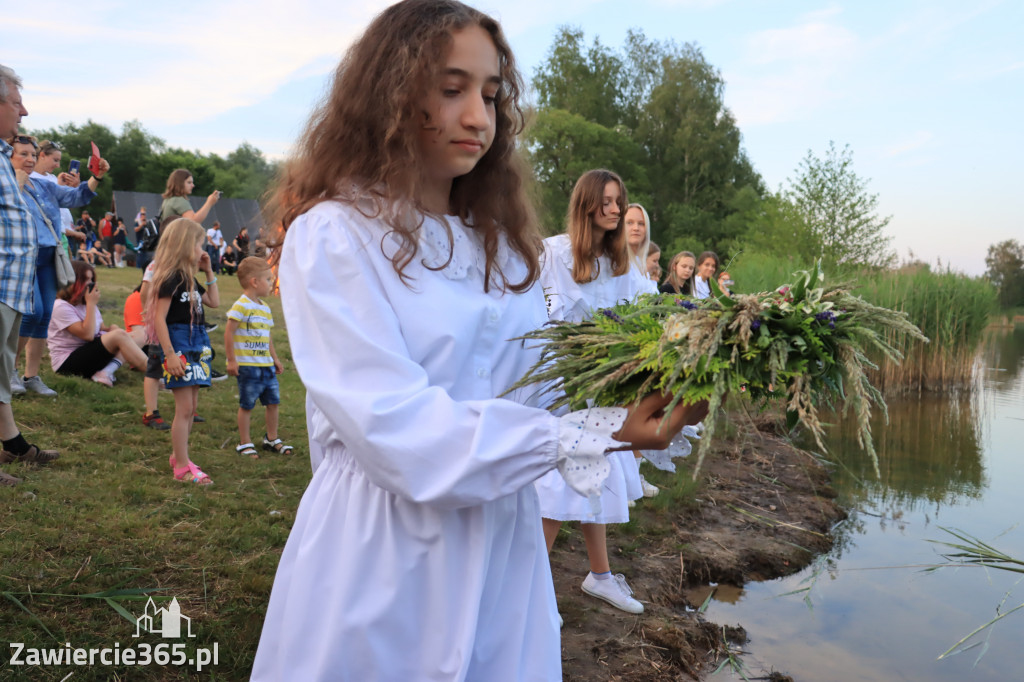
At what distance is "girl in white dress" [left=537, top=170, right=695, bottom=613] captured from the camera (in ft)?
14.3

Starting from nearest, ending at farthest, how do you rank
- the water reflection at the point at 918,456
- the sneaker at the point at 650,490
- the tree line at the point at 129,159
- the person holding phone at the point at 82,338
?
the sneaker at the point at 650,490
the person holding phone at the point at 82,338
the water reflection at the point at 918,456
the tree line at the point at 129,159

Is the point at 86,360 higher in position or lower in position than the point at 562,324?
lower

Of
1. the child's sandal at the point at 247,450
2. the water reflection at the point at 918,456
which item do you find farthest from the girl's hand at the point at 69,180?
the water reflection at the point at 918,456

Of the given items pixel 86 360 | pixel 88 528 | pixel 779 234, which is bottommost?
pixel 88 528

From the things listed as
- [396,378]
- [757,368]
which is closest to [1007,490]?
[757,368]

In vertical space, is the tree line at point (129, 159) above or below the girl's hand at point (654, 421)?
above

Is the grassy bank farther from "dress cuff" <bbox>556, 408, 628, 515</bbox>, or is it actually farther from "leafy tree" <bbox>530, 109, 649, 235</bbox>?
"leafy tree" <bbox>530, 109, 649, 235</bbox>

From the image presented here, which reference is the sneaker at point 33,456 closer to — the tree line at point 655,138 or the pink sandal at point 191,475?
the pink sandal at point 191,475

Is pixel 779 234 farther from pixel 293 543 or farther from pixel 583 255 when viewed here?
pixel 293 543

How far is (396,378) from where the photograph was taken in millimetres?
1420

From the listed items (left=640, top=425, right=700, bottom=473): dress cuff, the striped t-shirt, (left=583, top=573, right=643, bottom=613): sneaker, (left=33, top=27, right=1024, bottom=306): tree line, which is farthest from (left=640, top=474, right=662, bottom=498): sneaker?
(left=33, top=27, right=1024, bottom=306): tree line

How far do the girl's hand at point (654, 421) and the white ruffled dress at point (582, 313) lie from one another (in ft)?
6.84

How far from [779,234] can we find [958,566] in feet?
77.8

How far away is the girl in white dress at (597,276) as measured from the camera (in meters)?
4.36
